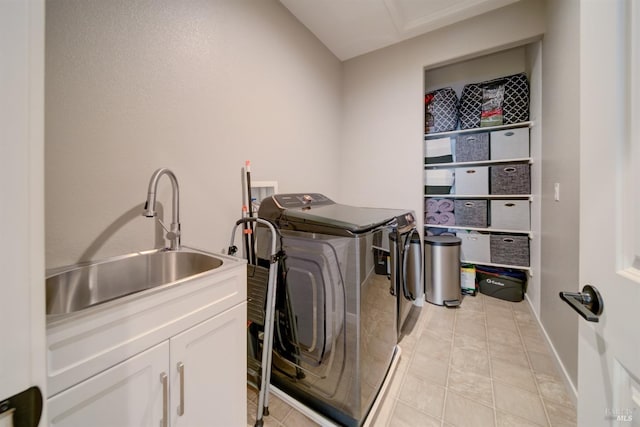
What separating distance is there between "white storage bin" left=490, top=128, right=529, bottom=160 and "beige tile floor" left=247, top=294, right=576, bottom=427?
1.71 metres

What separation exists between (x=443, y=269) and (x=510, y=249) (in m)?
0.78

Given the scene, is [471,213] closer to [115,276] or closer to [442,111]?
[442,111]

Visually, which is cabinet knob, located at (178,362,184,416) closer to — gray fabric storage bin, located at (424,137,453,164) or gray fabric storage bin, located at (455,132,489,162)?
gray fabric storage bin, located at (424,137,453,164)

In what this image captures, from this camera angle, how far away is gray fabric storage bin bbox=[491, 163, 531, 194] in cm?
251

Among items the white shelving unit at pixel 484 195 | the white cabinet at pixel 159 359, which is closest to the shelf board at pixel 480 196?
the white shelving unit at pixel 484 195

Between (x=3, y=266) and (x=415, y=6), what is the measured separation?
318 cm

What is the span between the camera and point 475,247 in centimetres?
280

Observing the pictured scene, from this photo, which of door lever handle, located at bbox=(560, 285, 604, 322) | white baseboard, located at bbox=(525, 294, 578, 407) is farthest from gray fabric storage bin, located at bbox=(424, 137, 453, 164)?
door lever handle, located at bbox=(560, 285, 604, 322)

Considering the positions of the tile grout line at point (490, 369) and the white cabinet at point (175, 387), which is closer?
the white cabinet at point (175, 387)

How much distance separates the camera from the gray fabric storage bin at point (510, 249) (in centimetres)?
254

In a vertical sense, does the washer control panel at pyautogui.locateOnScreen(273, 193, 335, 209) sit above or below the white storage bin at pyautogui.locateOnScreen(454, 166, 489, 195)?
below

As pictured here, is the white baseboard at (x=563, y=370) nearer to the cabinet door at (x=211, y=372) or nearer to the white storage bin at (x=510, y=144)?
the white storage bin at (x=510, y=144)

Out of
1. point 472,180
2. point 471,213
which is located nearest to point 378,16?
point 472,180

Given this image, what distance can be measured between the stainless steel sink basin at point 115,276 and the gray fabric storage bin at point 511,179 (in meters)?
2.98
